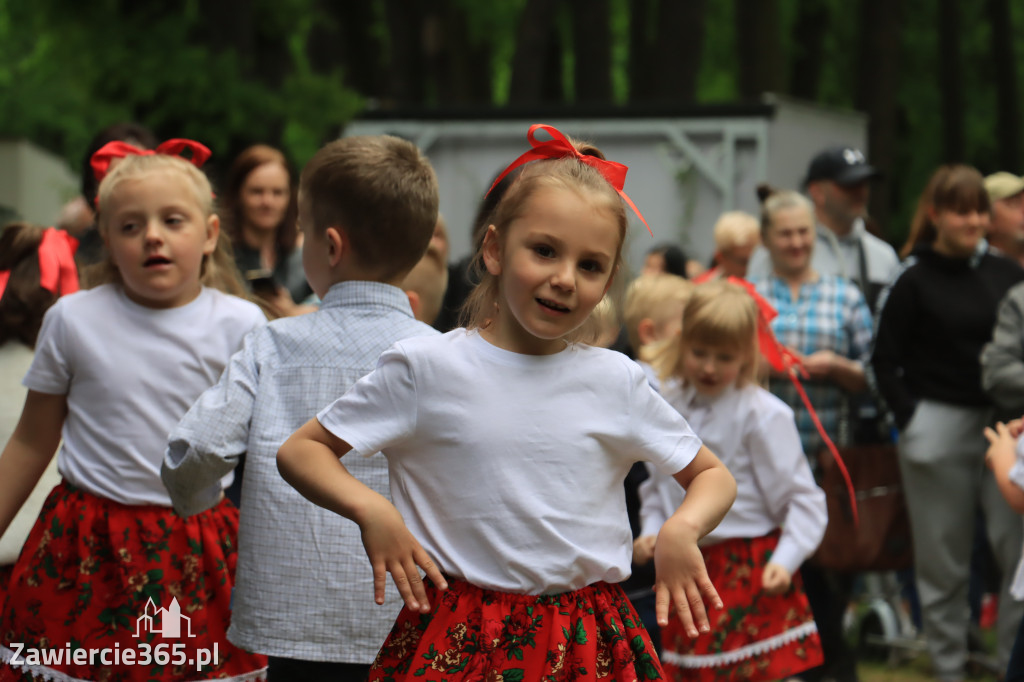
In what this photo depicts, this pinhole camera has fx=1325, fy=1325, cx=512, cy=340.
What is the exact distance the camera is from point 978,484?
6.76 metres

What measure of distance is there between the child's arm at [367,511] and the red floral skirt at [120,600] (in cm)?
115

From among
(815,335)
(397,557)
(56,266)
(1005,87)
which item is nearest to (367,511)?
(397,557)

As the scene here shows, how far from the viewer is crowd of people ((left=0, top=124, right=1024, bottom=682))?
2742mm

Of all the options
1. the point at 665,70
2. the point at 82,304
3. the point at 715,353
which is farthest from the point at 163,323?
the point at 665,70

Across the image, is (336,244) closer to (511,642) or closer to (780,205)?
(511,642)

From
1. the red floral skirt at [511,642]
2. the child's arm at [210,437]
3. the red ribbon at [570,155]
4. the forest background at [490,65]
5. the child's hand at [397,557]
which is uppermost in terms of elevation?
the forest background at [490,65]

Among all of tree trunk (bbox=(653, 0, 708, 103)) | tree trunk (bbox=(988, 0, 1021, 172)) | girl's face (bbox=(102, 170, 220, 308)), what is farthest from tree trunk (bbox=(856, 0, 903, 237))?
girl's face (bbox=(102, 170, 220, 308))

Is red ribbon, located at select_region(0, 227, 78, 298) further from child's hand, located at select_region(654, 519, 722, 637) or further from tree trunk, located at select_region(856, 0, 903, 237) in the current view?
tree trunk, located at select_region(856, 0, 903, 237)

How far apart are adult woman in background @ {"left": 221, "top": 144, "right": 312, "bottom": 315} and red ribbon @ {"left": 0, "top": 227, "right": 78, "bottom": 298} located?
181cm

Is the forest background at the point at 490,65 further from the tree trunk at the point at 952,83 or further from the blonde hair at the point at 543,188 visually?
the blonde hair at the point at 543,188

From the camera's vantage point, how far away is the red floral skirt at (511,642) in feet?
8.89

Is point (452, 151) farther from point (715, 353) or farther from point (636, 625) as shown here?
point (636, 625)

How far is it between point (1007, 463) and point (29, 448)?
2.94 metres

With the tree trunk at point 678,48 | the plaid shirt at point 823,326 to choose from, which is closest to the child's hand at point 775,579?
the plaid shirt at point 823,326
